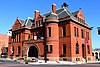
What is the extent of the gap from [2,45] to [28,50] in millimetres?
41014

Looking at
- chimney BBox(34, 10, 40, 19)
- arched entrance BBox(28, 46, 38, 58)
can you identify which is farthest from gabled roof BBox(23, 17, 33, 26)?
arched entrance BBox(28, 46, 38, 58)

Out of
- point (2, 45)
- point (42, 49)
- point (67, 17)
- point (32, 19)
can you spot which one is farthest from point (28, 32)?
point (2, 45)

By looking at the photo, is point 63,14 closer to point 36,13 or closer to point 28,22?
point 36,13

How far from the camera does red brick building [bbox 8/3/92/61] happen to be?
49.3 metres

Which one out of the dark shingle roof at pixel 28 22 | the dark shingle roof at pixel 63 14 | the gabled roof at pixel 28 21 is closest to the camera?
the dark shingle roof at pixel 63 14

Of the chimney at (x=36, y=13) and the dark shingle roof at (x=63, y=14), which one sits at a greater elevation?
the chimney at (x=36, y=13)

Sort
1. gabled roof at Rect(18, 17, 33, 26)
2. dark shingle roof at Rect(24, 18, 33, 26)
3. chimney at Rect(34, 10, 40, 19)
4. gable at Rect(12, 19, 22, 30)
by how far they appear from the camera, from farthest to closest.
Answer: gable at Rect(12, 19, 22, 30) → gabled roof at Rect(18, 17, 33, 26) → dark shingle roof at Rect(24, 18, 33, 26) → chimney at Rect(34, 10, 40, 19)

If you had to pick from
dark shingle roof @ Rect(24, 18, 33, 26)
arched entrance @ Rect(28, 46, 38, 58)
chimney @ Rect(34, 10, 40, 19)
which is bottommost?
arched entrance @ Rect(28, 46, 38, 58)

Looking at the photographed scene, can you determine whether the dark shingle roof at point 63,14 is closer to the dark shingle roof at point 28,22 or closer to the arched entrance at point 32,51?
the dark shingle roof at point 28,22

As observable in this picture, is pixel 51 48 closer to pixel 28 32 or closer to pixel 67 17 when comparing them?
pixel 67 17

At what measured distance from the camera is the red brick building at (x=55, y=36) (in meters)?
49.3

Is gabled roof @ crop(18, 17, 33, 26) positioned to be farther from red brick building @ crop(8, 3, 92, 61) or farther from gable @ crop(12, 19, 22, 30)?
gable @ crop(12, 19, 22, 30)

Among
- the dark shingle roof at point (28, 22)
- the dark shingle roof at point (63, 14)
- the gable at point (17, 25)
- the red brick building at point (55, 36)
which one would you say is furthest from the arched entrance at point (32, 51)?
the dark shingle roof at point (63, 14)

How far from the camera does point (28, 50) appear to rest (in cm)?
5650
